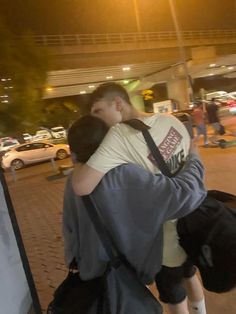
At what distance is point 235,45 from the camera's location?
4.62 m

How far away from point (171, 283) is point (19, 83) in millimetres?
1371

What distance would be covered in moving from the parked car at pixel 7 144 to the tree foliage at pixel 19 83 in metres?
0.14

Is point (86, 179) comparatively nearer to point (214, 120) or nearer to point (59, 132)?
point (59, 132)

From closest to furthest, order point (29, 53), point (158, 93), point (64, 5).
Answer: point (29, 53)
point (64, 5)
point (158, 93)

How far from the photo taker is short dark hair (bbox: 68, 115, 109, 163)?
98 cm

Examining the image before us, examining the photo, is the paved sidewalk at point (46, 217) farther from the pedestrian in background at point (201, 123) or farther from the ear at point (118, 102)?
the pedestrian in background at point (201, 123)

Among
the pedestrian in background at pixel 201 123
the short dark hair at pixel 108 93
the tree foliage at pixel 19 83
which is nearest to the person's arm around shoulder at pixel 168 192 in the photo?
the short dark hair at pixel 108 93

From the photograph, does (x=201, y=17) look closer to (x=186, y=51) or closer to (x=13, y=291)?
(x=186, y=51)

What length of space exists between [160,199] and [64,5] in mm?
2549

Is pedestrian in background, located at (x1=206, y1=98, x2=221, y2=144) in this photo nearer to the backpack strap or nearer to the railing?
the railing

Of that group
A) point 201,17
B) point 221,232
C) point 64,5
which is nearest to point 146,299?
point 221,232

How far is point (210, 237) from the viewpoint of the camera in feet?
3.37

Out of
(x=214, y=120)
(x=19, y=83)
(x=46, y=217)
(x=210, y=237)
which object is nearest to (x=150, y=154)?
(x=210, y=237)

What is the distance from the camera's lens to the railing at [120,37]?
9.18ft
